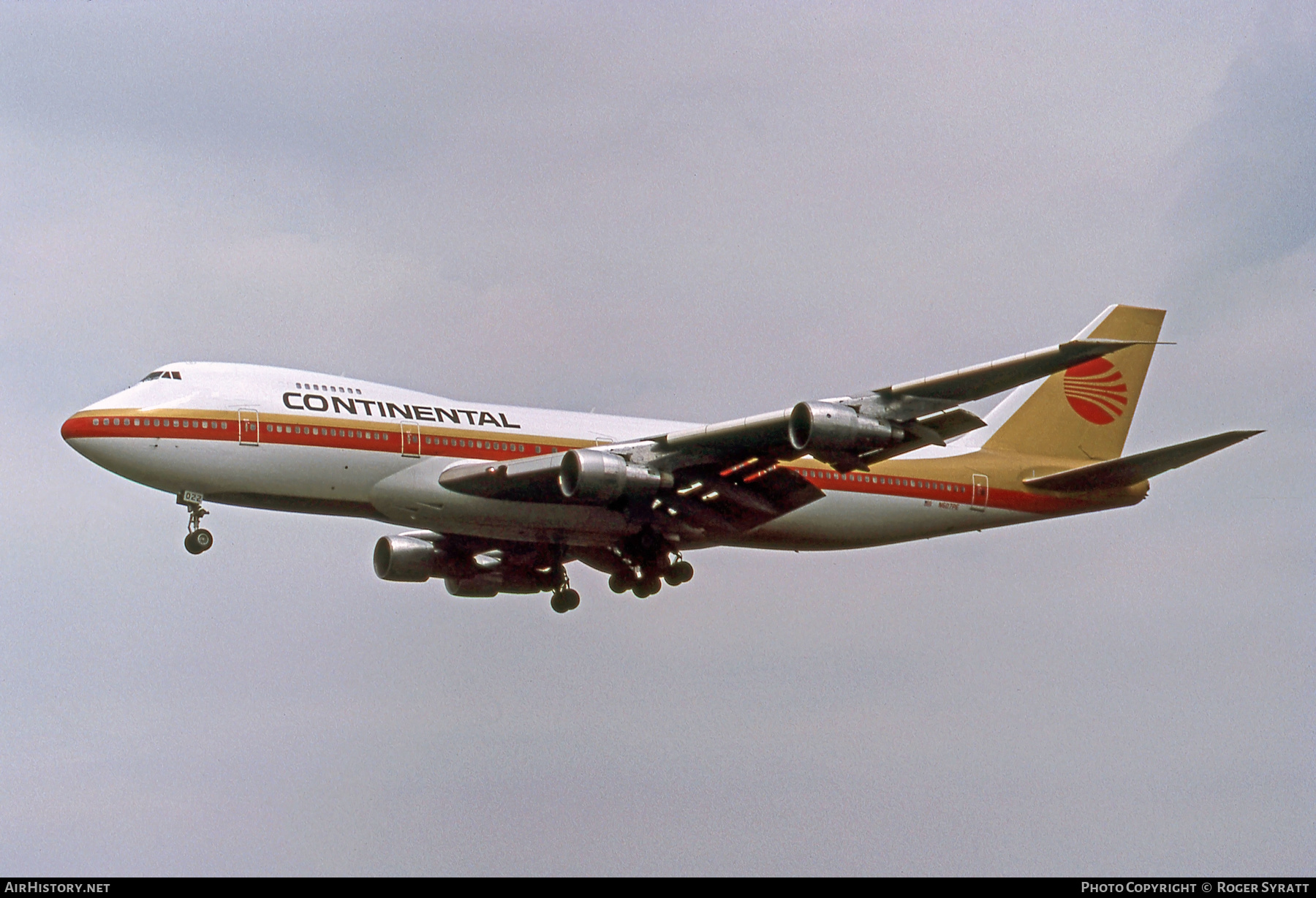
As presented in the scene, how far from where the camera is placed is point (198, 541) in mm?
37500

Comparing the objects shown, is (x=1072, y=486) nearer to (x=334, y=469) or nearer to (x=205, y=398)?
(x=334, y=469)

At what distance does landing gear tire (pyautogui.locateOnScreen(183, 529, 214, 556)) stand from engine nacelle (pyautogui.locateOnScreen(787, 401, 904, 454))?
49.1 feet

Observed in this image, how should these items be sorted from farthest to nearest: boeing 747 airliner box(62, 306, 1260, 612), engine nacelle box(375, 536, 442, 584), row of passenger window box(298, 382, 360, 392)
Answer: engine nacelle box(375, 536, 442, 584), row of passenger window box(298, 382, 360, 392), boeing 747 airliner box(62, 306, 1260, 612)

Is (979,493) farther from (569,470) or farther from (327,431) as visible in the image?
(327,431)

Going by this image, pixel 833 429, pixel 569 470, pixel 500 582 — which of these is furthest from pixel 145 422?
pixel 833 429

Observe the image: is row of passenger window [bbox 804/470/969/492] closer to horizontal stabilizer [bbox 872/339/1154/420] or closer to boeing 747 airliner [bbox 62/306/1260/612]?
boeing 747 airliner [bbox 62/306/1260/612]

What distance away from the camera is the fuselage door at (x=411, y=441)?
38281 millimetres

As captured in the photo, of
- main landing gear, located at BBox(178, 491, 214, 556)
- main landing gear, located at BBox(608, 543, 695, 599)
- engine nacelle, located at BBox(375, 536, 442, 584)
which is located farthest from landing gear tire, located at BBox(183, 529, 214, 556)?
main landing gear, located at BBox(608, 543, 695, 599)

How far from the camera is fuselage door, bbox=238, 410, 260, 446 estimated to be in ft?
121

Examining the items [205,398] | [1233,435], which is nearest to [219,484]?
[205,398]

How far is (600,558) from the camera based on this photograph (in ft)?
142

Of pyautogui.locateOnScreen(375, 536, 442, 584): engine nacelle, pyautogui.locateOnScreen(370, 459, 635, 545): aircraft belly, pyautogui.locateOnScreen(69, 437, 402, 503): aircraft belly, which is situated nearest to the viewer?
pyautogui.locateOnScreen(69, 437, 402, 503): aircraft belly

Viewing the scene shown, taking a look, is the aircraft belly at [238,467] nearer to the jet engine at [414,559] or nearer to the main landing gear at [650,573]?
the jet engine at [414,559]

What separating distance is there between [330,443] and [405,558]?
7.31 metres
